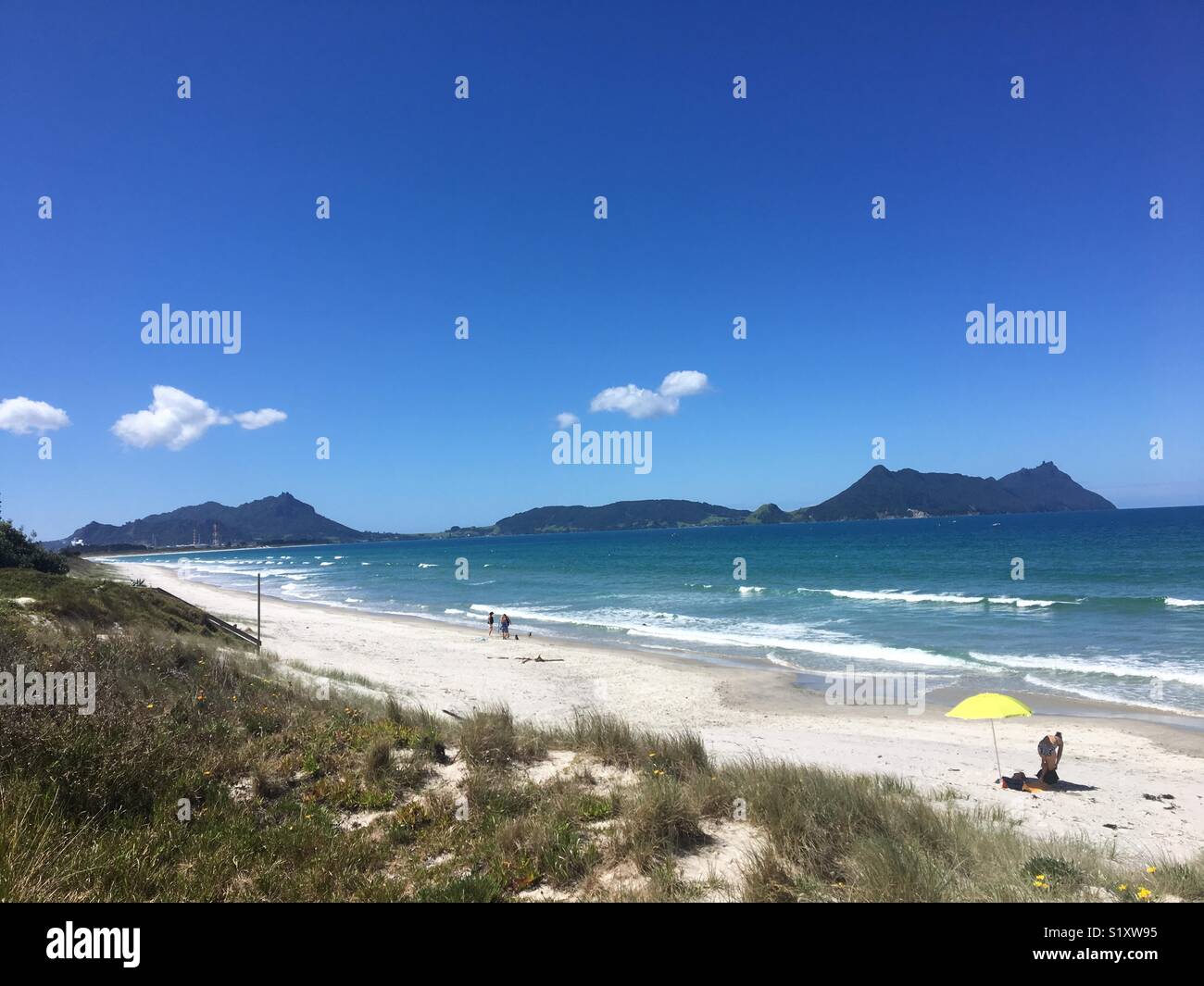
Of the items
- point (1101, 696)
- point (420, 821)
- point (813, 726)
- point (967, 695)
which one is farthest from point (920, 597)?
point (420, 821)

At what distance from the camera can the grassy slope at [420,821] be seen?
4238mm

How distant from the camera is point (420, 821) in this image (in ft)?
18.3

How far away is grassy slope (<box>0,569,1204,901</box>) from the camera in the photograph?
424cm

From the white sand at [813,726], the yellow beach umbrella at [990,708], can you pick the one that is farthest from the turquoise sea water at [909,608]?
the yellow beach umbrella at [990,708]

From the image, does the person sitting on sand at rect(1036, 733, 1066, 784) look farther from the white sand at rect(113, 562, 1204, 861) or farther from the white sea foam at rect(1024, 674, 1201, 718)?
the white sea foam at rect(1024, 674, 1201, 718)

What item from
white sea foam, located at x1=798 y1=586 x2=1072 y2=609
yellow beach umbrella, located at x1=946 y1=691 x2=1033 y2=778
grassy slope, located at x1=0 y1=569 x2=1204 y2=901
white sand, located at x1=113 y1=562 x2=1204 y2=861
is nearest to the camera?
grassy slope, located at x1=0 y1=569 x2=1204 y2=901
